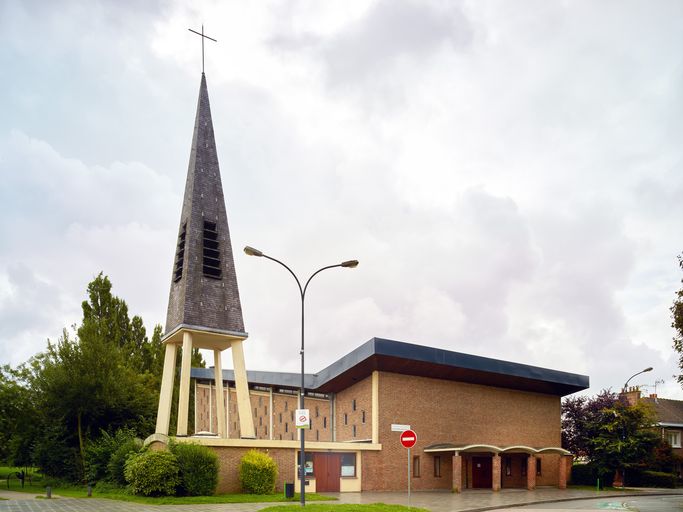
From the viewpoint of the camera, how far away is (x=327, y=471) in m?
31.0

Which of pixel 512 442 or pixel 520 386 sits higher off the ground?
pixel 520 386

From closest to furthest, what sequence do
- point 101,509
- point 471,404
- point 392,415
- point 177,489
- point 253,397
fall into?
point 101,509 < point 177,489 < point 392,415 < point 471,404 < point 253,397

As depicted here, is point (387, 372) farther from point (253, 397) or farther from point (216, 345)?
point (253, 397)

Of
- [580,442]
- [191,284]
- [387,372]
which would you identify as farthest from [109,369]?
[580,442]

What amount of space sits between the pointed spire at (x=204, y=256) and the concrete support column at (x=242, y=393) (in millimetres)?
963

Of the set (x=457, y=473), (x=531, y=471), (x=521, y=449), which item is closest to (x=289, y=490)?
(x=457, y=473)

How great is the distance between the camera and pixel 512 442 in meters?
38.4

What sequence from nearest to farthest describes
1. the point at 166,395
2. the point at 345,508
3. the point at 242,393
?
the point at 345,508 → the point at 242,393 → the point at 166,395

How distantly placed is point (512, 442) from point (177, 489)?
21372 mm

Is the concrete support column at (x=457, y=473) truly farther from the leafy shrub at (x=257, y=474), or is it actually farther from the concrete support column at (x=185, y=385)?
the concrete support column at (x=185, y=385)

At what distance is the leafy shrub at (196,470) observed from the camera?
84.0ft

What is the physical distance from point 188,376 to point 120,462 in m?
5.12

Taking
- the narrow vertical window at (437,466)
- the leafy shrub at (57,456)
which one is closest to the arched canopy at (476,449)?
the narrow vertical window at (437,466)

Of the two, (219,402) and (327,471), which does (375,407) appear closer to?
(327,471)
